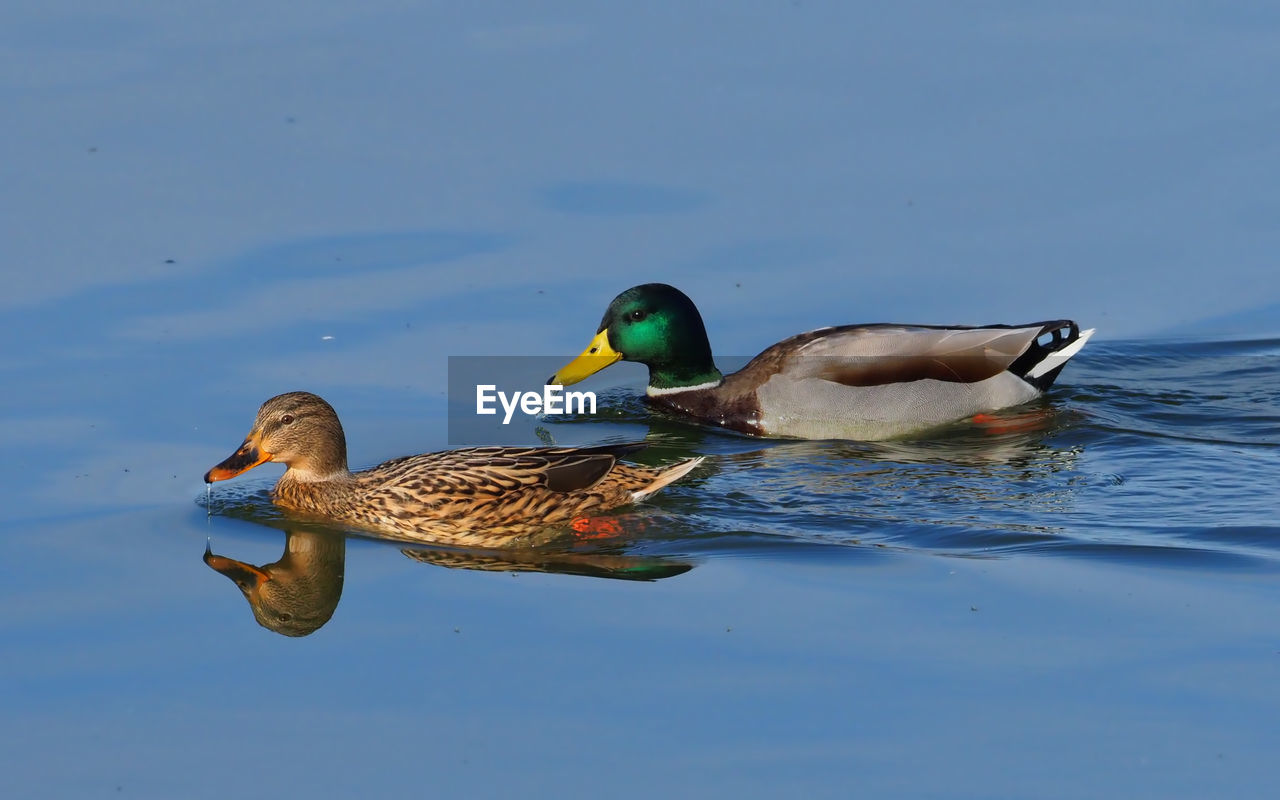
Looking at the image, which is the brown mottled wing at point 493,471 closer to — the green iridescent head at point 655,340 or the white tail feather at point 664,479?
the white tail feather at point 664,479

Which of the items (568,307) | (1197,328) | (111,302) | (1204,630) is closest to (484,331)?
(568,307)

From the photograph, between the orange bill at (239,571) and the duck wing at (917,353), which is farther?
the duck wing at (917,353)

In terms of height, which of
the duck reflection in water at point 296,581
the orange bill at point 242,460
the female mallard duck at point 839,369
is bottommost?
the duck reflection in water at point 296,581

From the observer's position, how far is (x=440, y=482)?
403 inches

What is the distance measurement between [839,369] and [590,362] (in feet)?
5.38

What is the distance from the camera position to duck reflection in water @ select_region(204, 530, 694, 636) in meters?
9.29

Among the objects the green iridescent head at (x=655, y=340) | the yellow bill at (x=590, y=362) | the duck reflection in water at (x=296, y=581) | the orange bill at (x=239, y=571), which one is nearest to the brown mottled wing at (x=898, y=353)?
the green iridescent head at (x=655, y=340)

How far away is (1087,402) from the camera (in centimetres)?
1288

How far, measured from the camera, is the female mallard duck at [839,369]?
41.4 feet

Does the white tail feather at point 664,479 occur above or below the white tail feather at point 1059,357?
below

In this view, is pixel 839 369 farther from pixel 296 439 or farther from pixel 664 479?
pixel 296 439

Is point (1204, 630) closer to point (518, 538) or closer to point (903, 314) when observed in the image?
point (518, 538)

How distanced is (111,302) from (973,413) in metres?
5.81

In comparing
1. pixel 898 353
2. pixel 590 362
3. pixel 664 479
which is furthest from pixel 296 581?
pixel 898 353
